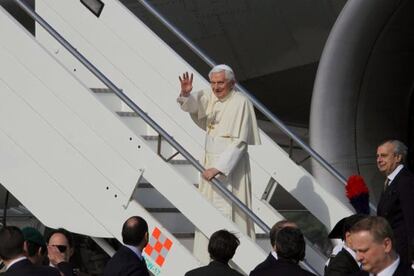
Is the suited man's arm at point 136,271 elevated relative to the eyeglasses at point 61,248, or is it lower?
lower

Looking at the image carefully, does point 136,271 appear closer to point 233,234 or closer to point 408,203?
point 233,234

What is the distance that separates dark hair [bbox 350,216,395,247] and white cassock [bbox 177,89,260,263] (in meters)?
2.59

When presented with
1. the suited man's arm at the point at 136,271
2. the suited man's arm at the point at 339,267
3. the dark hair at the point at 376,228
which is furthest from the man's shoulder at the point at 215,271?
the dark hair at the point at 376,228

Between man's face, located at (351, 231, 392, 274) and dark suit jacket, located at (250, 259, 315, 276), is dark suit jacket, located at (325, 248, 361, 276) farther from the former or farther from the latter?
man's face, located at (351, 231, 392, 274)

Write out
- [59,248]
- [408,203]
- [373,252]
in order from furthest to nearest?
[408,203]
[59,248]
[373,252]

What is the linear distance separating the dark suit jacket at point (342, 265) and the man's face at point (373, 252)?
1514 millimetres

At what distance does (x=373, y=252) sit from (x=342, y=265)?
5.08 ft

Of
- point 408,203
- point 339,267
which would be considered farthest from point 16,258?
point 408,203

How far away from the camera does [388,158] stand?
20.2 feet

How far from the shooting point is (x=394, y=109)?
963cm

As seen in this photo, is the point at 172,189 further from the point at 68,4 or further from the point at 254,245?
the point at 68,4

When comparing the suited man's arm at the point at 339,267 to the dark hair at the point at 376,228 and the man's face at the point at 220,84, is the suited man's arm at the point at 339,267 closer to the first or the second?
the dark hair at the point at 376,228

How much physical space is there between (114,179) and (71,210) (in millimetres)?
324

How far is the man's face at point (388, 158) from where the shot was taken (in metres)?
6.14
